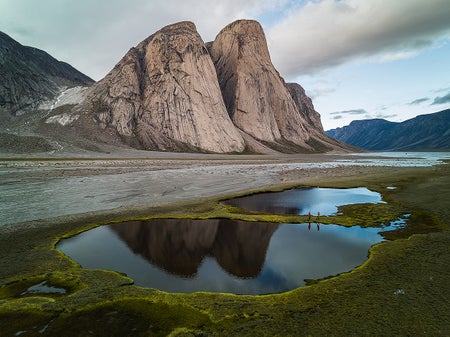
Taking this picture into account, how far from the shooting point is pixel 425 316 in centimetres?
916

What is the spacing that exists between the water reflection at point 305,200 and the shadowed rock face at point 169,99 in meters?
118

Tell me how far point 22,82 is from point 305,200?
619 ft

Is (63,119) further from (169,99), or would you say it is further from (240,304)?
(240,304)

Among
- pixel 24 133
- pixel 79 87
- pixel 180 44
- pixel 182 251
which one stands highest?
pixel 180 44

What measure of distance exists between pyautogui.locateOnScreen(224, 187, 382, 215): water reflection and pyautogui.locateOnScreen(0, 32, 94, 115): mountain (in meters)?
165

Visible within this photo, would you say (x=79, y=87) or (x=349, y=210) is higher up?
(x=79, y=87)

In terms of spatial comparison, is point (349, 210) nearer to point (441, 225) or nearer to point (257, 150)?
point (441, 225)

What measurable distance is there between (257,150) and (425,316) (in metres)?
173

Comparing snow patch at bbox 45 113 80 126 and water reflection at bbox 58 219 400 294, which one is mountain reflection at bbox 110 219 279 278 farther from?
snow patch at bbox 45 113 80 126

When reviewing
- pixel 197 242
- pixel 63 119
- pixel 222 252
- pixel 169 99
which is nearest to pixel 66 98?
pixel 63 119

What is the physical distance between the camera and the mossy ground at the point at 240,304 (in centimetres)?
903

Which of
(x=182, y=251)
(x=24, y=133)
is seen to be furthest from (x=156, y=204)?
(x=24, y=133)

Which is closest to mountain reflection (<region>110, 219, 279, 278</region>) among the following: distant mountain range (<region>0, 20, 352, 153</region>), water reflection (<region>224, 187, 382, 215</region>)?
water reflection (<region>224, 187, 382, 215</region>)

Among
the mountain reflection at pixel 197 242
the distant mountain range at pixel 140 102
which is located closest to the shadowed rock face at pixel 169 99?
the distant mountain range at pixel 140 102
